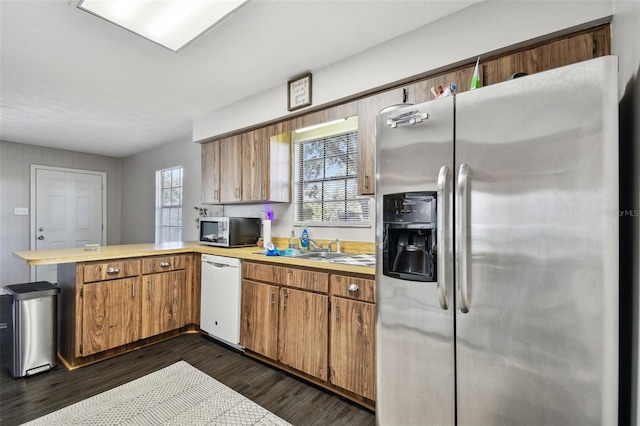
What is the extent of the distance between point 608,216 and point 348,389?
1.70 meters

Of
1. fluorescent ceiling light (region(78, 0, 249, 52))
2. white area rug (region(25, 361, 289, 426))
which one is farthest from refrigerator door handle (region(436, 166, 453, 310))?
fluorescent ceiling light (region(78, 0, 249, 52))

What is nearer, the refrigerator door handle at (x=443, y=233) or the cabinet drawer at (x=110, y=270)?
the refrigerator door handle at (x=443, y=233)

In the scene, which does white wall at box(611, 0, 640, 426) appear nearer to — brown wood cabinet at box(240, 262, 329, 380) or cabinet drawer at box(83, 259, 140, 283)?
brown wood cabinet at box(240, 262, 329, 380)

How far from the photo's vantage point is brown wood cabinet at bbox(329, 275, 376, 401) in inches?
73.5

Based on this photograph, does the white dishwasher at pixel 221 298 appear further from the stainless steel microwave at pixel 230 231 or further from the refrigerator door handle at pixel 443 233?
the refrigerator door handle at pixel 443 233

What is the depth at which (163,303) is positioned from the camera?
2.99 m

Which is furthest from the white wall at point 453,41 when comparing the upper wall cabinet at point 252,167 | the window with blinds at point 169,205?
the window with blinds at point 169,205

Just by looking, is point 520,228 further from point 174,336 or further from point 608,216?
point 174,336

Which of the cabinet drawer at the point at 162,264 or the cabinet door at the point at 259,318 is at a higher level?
the cabinet drawer at the point at 162,264

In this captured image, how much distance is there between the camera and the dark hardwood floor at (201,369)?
6.17ft

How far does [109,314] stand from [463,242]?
9.57 ft

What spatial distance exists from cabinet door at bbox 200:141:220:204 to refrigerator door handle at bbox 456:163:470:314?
301 cm

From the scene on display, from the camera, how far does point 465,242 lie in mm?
1232

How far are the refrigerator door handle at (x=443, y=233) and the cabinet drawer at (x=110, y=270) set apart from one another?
106 inches
